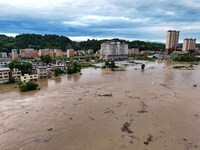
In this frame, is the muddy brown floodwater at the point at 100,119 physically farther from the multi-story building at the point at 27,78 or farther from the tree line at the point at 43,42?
the tree line at the point at 43,42

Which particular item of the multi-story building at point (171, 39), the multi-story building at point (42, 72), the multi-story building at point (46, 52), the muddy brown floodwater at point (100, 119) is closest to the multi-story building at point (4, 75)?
the muddy brown floodwater at point (100, 119)

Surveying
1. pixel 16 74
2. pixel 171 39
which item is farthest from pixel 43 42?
pixel 171 39

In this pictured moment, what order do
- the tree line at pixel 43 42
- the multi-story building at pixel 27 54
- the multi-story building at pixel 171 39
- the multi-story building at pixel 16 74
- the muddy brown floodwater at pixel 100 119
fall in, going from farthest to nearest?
the multi-story building at pixel 171 39 → the tree line at pixel 43 42 → the multi-story building at pixel 27 54 → the multi-story building at pixel 16 74 → the muddy brown floodwater at pixel 100 119

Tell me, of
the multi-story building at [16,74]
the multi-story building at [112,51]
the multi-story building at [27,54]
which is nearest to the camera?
the multi-story building at [16,74]

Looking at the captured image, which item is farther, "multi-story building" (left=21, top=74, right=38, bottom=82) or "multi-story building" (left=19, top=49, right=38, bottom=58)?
"multi-story building" (left=19, top=49, right=38, bottom=58)

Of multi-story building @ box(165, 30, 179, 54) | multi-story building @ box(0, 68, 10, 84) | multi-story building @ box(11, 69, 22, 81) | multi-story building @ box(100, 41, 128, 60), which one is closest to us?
multi-story building @ box(0, 68, 10, 84)

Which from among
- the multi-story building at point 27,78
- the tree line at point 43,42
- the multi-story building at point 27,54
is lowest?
the multi-story building at point 27,78

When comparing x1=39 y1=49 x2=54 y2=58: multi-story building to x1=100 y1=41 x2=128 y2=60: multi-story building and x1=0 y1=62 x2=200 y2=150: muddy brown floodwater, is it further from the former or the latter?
x1=0 y1=62 x2=200 y2=150: muddy brown floodwater

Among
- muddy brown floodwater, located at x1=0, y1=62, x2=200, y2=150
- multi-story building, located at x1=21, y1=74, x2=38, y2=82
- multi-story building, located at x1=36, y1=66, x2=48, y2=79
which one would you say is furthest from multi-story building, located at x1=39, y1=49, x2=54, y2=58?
muddy brown floodwater, located at x1=0, y1=62, x2=200, y2=150

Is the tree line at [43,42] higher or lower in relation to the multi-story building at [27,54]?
higher

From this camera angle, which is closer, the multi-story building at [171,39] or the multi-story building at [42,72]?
the multi-story building at [42,72]
